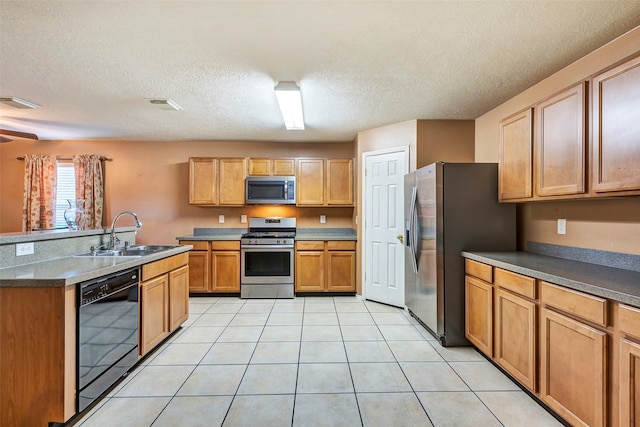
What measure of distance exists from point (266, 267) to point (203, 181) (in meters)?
1.67

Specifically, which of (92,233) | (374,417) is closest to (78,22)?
(92,233)

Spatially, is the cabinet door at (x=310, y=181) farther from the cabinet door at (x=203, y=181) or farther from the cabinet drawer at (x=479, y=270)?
the cabinet drawer at (x=479, y=270)

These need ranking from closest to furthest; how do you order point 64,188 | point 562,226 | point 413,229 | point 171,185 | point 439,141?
point 562,226, point 413,229, point 439,141, point 64,188, point 171,185

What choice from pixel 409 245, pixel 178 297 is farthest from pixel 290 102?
pixel 178 297

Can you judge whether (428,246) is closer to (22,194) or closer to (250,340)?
(250,340)

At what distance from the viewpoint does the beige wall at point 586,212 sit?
1.92 meters

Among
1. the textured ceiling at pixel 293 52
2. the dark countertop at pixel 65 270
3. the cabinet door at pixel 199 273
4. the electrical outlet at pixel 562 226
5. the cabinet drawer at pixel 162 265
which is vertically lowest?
the cabinet door at pixel 199 273

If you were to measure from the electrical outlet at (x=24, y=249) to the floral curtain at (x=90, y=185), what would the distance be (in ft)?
9.45

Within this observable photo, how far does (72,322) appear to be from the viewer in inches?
68.5

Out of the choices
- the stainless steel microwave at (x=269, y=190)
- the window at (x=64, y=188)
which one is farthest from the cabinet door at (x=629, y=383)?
the window at (x=64, y=188)

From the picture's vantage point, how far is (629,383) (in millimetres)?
1330

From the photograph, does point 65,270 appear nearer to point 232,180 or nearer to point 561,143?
point 232,180

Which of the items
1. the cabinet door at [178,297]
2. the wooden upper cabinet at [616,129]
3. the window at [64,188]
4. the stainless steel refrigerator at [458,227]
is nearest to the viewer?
the wooden upper cabinet at [616,129]

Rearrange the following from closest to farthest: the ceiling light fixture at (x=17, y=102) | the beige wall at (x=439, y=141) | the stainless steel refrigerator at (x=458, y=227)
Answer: the stainless steel refrigerator at (x=458, y=227) → the ceiling light fixture at (x=17, y=102) → the beige wall at (x=439, y=141)
